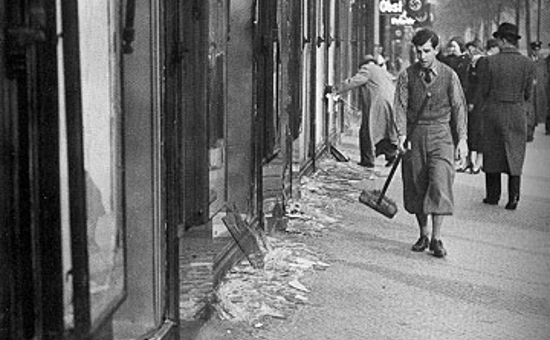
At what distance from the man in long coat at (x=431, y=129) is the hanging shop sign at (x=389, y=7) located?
70.1 feet

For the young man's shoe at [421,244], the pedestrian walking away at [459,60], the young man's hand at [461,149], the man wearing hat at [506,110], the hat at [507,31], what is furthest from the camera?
the pedestrian walking away at [459,60]

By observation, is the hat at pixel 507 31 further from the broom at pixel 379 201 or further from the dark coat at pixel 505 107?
the broom at pixel 379 201

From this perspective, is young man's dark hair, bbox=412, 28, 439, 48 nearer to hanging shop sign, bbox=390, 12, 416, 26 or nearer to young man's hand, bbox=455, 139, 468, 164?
young man's hand, bbox=455, 139, 468, 164

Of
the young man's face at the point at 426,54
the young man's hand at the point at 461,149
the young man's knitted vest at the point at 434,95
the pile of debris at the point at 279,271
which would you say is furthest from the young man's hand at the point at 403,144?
the pile of debris at the point at 279,271

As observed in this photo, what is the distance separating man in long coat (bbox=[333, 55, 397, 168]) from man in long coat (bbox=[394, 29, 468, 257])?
21.4ft

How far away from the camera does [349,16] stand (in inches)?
794

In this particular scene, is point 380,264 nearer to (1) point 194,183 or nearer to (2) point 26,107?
(1) point 194,183

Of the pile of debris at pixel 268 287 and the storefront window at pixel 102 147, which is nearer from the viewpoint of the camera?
the storefront window at pixel 102 147

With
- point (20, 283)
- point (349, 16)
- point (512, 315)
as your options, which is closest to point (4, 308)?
point (20, 283)

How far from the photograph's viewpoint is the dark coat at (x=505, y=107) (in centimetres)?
1152

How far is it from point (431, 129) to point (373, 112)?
6.77m

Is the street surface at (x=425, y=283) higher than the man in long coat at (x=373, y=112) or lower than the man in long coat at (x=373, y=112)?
lower

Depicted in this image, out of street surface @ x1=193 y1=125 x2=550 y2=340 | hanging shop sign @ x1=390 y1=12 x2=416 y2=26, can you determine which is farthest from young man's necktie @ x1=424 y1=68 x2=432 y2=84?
hanging shop sign @ x1=390 y1=12 x2=416 y2=26

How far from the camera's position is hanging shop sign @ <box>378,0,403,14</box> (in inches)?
1181
